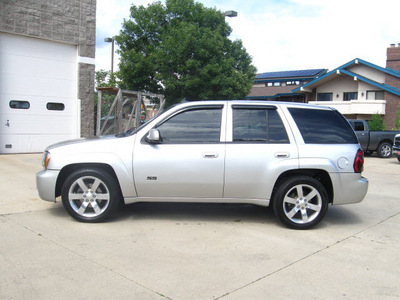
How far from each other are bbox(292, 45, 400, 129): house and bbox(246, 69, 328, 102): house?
279 centimetres

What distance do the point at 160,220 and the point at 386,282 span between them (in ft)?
10.2

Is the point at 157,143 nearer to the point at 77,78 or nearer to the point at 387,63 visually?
the point at 77,78

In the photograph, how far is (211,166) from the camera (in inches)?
209

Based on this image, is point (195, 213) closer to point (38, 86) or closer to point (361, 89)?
point (38, 86)

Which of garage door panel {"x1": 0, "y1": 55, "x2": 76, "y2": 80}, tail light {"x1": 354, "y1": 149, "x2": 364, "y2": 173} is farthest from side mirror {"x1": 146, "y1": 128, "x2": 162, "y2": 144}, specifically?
garage door panel {"x1": 0, "y1": 55, "x2": 76, "y2": 80}

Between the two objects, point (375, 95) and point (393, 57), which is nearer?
point (375, 95)

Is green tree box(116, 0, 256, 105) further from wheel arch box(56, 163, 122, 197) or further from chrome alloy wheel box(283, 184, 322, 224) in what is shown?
chrome alloy wheel box(283, 184, 322, 224)

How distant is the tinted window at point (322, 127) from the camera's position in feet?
18.1

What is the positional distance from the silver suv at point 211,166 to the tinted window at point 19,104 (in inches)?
318

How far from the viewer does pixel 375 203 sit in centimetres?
743

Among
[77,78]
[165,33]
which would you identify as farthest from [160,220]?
[165,33]

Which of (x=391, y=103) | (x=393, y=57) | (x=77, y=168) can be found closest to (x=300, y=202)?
(x=77, y=168)

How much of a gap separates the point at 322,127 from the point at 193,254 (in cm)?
267

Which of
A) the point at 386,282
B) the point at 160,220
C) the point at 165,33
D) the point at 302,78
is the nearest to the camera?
the point at 386,282
